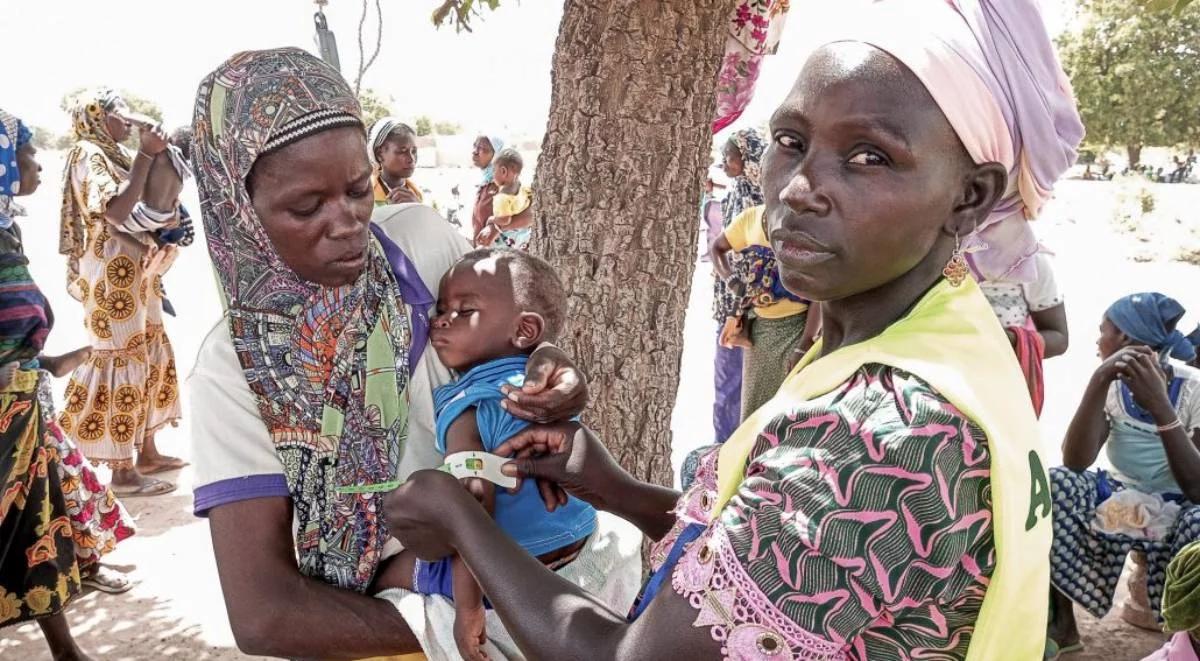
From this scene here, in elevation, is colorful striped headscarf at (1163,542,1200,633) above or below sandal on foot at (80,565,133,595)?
above

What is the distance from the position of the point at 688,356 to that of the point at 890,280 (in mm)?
8984

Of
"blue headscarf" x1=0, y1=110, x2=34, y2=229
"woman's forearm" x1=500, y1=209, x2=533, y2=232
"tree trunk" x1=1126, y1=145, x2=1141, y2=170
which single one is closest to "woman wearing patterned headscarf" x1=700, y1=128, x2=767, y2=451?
"woman's forearm" x1=500, y1=209, x2=533, y2=232

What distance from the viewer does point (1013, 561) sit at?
117 cm

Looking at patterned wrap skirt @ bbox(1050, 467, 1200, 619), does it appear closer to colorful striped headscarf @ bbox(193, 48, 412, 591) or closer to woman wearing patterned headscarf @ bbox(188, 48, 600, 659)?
woman wearing patterned headscarf @ bbox(188, 48, 600, 659)

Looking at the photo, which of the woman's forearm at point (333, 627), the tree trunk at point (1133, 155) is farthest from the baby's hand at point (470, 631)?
the tree trunk at point (1133, 155)

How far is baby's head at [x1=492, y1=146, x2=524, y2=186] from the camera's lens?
8797 mm

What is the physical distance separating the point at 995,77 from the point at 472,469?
1.13 meters

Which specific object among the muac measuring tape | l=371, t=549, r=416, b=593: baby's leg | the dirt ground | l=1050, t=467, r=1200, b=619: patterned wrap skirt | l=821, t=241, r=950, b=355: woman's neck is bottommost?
the dirt ground

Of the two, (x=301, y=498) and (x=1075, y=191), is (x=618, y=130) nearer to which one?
(x=301, y=498)

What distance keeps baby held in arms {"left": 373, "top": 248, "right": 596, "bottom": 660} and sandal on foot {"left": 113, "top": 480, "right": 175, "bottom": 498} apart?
505cm

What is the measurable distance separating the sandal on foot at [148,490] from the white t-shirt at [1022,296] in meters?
5.34

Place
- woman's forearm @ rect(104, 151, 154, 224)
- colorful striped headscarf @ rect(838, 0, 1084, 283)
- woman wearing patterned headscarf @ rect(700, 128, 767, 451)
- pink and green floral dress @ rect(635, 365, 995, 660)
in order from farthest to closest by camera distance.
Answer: woman wearing patterned headscarf @ rect(700, 128, 767, 451) < woman's forearm @ rect(104, 151, 154, 224) < colorful striped headscarf @ rect(838, 0, 1084, 283) < pink and green floral dress @ rect(635, 365, 995, 660)

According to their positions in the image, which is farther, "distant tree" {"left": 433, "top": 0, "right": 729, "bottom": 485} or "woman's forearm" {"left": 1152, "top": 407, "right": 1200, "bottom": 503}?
"woman's forearm" {"left": 1152, "top": 407, "right": 1200, "bottom": 503}

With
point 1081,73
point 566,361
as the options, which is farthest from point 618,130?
point 1081,73
